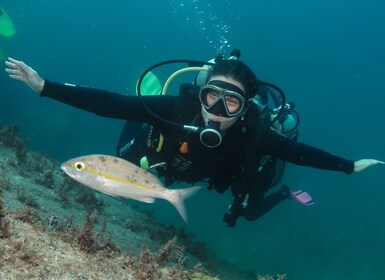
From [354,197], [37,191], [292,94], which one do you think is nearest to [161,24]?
[292,94]

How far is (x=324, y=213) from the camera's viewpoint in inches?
1934

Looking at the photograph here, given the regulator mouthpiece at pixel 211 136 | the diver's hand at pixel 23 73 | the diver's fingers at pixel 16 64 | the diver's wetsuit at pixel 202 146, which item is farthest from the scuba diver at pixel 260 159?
the diver's fingers at pixel 16 64

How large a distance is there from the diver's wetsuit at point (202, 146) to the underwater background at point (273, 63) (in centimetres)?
2651

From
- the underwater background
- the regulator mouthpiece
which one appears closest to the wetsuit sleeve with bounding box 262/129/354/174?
the regulator mouthpiece

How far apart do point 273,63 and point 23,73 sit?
Answer: 120 metres

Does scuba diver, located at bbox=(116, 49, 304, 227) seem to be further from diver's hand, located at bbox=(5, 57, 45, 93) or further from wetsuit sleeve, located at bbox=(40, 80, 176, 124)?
diver's hand, located at bbox=(5, 57, 45, 93)

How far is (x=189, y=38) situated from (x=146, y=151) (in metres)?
135

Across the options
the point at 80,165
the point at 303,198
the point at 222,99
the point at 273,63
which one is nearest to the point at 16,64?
the point at 80,165

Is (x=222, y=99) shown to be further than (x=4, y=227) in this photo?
Yes

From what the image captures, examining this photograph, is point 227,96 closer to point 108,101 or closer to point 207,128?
point 207,128

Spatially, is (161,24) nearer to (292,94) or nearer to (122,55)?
(122,55)

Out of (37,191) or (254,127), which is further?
(37,191)

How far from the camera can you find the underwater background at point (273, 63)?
1548 inches

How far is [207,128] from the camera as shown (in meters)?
4.76
